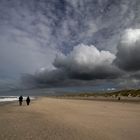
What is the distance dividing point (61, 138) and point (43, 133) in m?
1.88

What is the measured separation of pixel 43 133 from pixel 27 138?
5.48 ft

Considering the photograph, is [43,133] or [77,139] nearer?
[77,139]

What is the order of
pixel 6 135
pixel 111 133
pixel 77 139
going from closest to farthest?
pixel 77 139, pixel 6 135, pixel 111 133

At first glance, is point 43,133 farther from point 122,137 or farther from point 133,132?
point 133,132

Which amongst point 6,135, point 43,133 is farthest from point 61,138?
point 6,135

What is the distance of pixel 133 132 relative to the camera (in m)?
14.7

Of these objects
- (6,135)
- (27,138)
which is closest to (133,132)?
(27,138)

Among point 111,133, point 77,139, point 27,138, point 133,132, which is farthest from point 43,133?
point 133,132

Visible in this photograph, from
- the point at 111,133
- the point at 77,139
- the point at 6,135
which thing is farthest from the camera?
the point at 111,133

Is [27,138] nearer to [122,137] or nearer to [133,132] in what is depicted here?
[122,137]

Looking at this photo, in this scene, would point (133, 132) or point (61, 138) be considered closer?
point (61, 138)

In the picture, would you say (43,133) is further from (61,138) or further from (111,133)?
(111,133)

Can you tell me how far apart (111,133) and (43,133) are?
430 cm

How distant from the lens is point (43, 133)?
14094mm
